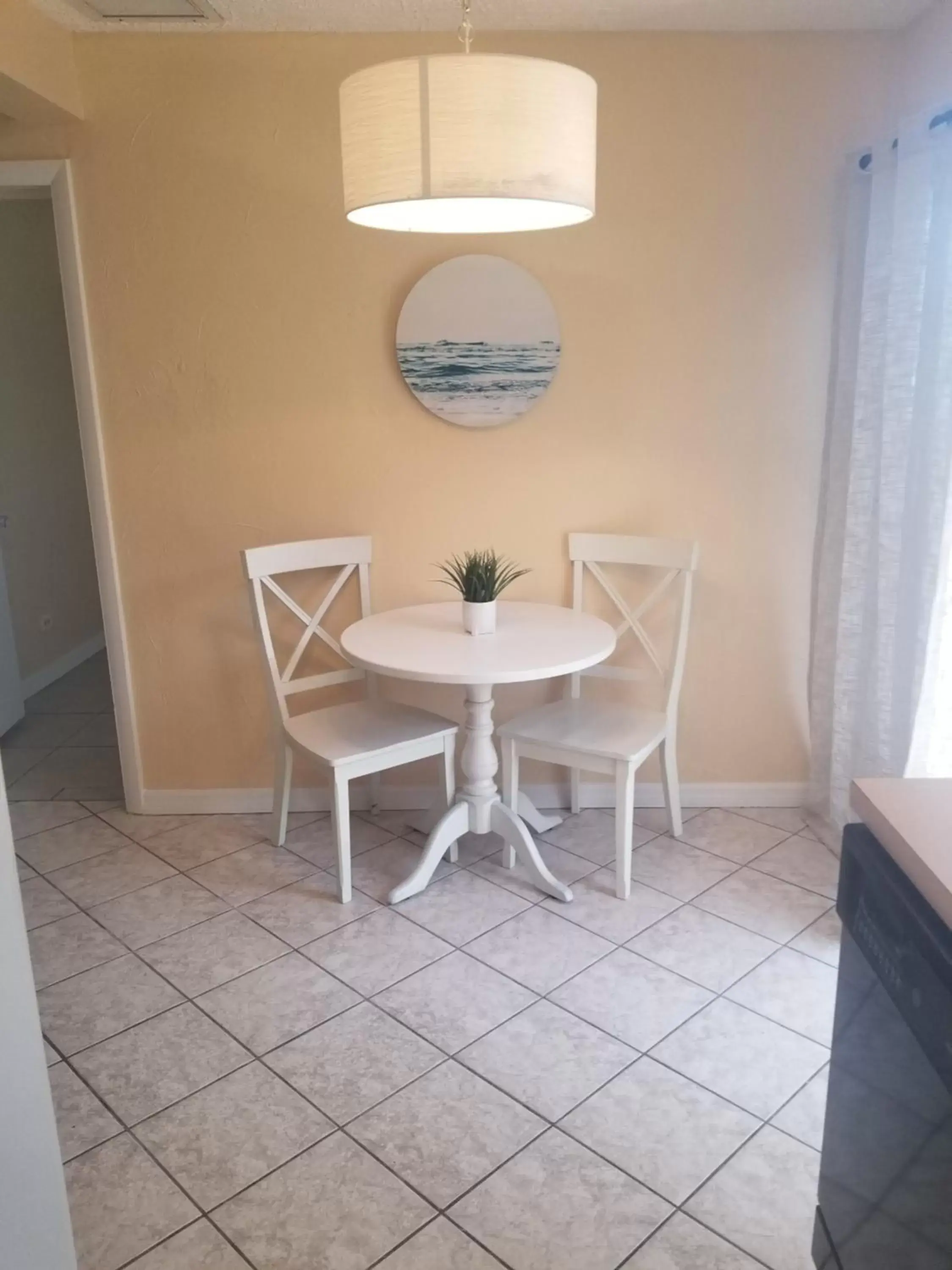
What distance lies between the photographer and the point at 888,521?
265cm

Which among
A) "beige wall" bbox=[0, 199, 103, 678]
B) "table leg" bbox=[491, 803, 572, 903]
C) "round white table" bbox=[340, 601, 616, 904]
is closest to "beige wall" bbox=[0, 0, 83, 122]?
"round white table" bbox=[340, 601, 616, 904]

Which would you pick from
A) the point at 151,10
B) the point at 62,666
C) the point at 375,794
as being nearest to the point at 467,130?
the point at 151,10

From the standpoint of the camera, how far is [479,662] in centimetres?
250

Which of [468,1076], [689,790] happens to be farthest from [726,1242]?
[689,790]

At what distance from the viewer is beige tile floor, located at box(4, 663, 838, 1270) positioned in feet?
5.62

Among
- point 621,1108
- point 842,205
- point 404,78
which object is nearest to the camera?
point 404,78

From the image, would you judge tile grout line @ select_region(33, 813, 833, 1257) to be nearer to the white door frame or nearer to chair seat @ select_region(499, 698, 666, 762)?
chair seat @ select_region(499, 698, 666, 762)

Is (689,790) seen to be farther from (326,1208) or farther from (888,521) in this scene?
(326,1208)

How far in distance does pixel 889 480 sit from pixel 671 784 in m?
1.11

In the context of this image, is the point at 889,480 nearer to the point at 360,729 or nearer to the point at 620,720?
the point at 620,720

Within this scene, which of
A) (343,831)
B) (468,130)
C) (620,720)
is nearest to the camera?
(468,130)

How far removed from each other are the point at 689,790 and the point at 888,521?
45.9 inches

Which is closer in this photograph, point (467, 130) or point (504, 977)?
point (467, 130)

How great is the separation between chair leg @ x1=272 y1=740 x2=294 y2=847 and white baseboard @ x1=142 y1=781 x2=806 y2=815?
0.22 meters
